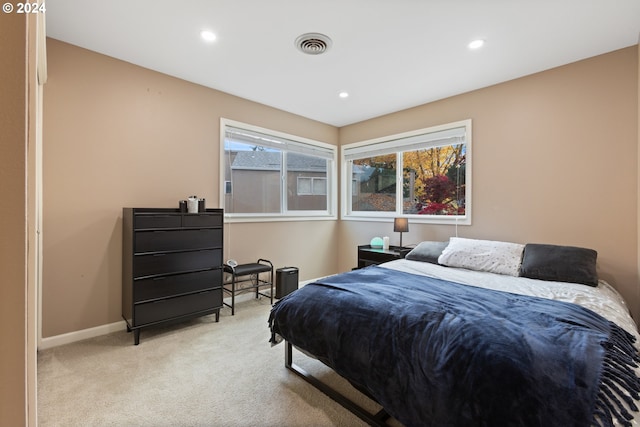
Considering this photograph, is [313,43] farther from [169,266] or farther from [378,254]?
[378,254]

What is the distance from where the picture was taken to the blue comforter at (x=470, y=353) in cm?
104

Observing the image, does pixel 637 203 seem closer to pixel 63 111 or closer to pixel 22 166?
pixel 22 166

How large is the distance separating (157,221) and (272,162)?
1810 mm

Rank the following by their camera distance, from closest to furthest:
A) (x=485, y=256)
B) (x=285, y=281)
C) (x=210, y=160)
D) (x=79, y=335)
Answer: (x=79, y=335), (x=485, y=256), (x=210, y=160), (x=285, y=281)

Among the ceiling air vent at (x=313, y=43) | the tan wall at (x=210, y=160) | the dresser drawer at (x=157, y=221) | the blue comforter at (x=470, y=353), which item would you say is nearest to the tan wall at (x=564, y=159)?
the tan wall at (x=210, y=160)

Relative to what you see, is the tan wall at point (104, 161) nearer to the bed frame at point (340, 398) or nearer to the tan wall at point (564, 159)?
the bed frame at point (340, 398)

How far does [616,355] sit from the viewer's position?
1.21m

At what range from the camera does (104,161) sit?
2611mm

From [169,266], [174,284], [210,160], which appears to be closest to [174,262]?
[169,266]

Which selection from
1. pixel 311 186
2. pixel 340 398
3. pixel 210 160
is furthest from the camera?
pixel 311 186

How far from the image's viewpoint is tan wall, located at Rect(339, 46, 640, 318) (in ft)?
8.02

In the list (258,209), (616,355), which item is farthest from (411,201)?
(616,355)

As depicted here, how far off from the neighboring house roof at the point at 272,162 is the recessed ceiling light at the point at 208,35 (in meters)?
1.41

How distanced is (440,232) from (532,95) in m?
1.69
